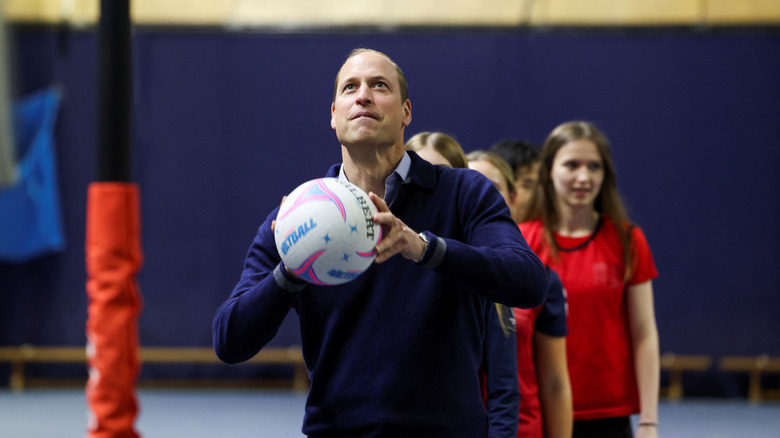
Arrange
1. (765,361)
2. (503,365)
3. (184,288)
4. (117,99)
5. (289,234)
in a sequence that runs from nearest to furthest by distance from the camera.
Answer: (289,234), (503,365), (117,99), (765,361), (184,288)

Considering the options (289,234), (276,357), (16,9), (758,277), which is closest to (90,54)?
(16,9)

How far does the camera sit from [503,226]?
200 centimetres

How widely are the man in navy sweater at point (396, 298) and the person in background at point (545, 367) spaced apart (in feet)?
2.16

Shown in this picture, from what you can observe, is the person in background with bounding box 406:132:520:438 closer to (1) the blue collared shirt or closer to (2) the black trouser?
(1) the blue collared shirt

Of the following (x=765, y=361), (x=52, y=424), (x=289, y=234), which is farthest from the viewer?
(x=765, y=361)

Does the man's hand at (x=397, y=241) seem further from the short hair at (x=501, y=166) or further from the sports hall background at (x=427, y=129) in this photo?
the sports hall background at (x=427, y=129)

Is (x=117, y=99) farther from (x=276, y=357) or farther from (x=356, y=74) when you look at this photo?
(x=276, y=357)

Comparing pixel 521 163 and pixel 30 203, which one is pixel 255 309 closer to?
pixel 521 163

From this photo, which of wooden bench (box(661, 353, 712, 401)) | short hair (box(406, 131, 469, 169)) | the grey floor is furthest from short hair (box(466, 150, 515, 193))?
wooden bench (box(661, 353, 712, 401))

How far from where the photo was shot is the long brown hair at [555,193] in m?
3.21

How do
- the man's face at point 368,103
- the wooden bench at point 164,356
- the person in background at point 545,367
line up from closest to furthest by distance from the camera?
the man's face at point 368,103
the person in background at point 545,367
the wooden bench at point 164,356

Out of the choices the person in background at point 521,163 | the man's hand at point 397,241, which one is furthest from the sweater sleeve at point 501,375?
the person in background at point 521,163

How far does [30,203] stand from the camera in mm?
9555

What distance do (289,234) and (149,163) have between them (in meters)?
8.41
